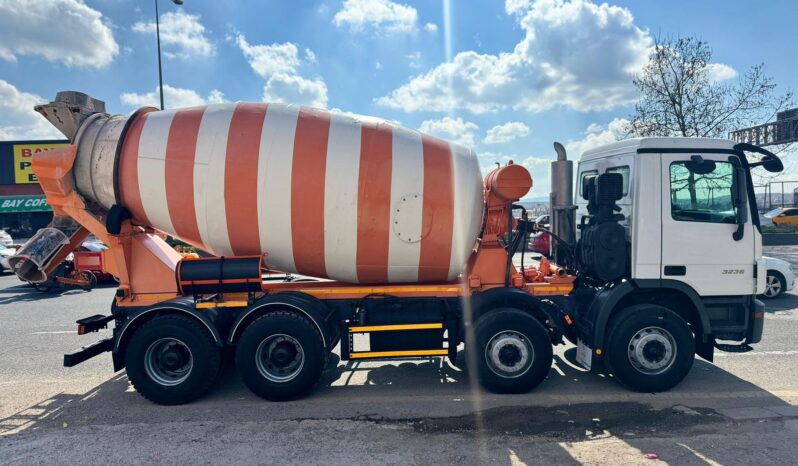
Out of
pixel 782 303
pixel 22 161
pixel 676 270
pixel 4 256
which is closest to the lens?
pixel 676 270

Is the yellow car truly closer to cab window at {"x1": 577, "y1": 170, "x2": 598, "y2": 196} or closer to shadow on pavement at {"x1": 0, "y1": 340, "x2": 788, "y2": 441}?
cab window at {"x1": 577, "y1": 170, "x2": 598, "y2": 196}

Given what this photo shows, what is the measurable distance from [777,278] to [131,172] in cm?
1195

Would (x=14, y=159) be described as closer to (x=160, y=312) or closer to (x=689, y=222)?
(x=160, y=312)

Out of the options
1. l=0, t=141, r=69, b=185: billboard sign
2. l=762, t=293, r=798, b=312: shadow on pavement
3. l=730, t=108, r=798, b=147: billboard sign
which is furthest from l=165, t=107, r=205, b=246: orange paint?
l=0, t=141, r=69, b=185: billboard sign

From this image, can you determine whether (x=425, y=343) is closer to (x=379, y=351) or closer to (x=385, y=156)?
(x=379, y=351)

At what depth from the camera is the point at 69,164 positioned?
195 inches

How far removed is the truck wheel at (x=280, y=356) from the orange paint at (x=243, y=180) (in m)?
0.93

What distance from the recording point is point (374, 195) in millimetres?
4684

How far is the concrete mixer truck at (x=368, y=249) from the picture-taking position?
469 cm

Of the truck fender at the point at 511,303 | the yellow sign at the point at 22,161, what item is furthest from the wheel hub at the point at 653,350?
the yellow sign at the point at 22,161

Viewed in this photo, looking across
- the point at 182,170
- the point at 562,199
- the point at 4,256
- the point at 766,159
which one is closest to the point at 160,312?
the point at 182,170

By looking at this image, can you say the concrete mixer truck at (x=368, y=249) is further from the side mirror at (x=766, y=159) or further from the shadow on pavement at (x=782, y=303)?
the shadow on pavement at (x=782, y=303)

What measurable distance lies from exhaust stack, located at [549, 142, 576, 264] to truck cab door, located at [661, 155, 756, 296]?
948mm

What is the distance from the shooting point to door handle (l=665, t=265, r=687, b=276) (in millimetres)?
4781
